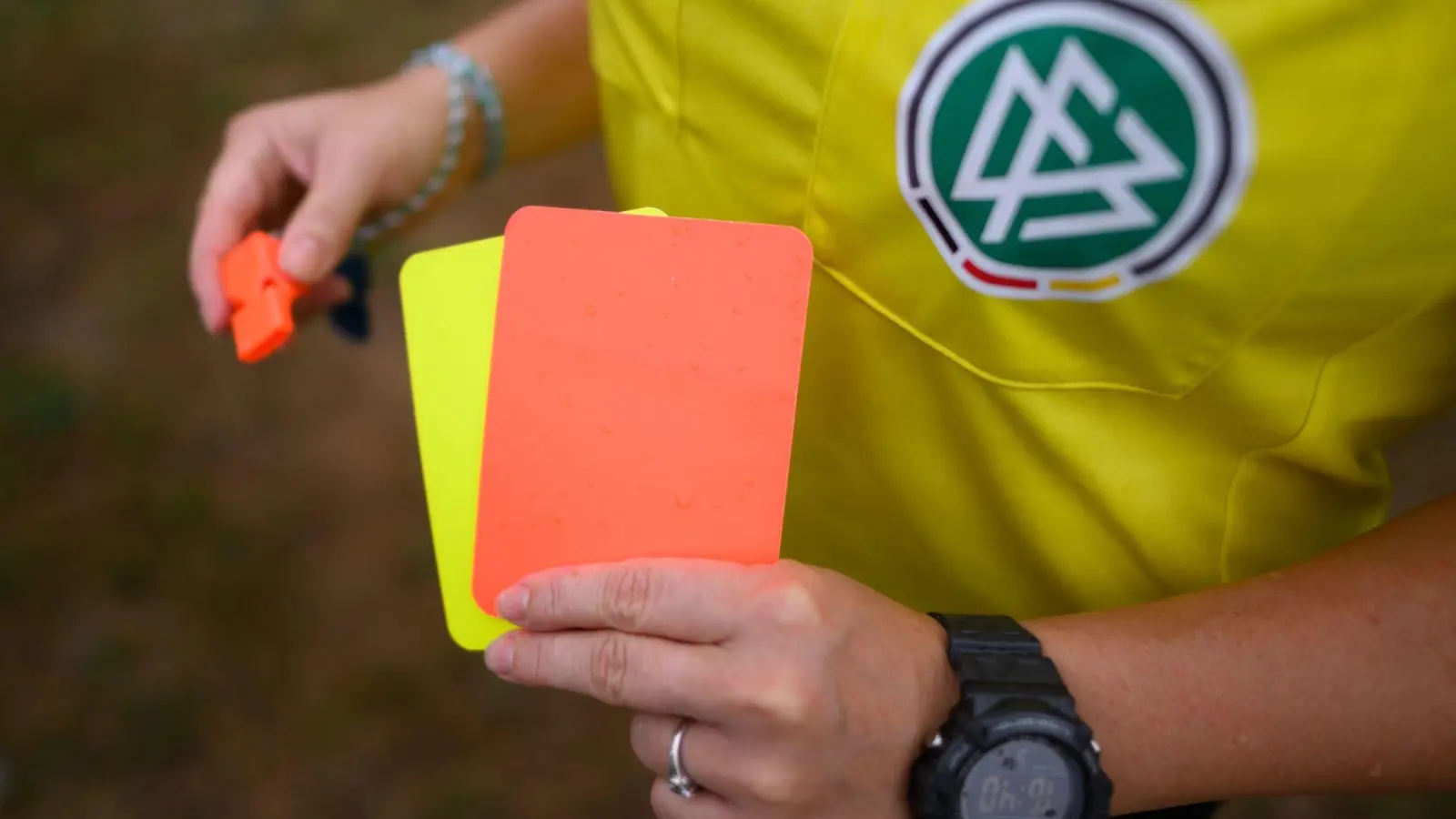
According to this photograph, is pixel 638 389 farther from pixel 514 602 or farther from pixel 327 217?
pixel 327 217

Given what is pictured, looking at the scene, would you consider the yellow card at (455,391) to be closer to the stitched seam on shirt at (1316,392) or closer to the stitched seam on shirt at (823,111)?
the stitched seam on shirt at (823,111)

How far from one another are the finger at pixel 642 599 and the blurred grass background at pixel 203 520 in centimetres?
94

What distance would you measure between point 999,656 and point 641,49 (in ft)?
1.24

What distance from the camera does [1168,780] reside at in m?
0.47

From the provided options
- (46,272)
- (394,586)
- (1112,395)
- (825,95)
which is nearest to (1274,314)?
(1112,395)

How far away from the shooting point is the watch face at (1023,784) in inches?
17.6

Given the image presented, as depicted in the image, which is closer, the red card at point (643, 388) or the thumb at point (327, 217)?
the red card at point (643, 388)

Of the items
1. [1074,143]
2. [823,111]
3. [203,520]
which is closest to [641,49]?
[823,111]

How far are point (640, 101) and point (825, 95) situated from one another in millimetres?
Result: 172

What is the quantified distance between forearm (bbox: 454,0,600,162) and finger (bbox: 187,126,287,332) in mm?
167

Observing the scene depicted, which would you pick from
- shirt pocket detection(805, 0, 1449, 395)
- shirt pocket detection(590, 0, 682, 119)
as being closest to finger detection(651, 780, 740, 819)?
shirt pocket detection(805, 0, 1449, 395)

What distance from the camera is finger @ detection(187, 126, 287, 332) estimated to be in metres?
0.63

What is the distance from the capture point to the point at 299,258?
60 cm

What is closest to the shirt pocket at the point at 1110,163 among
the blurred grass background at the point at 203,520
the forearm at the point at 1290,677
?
the forearm at the point at 1290,677
